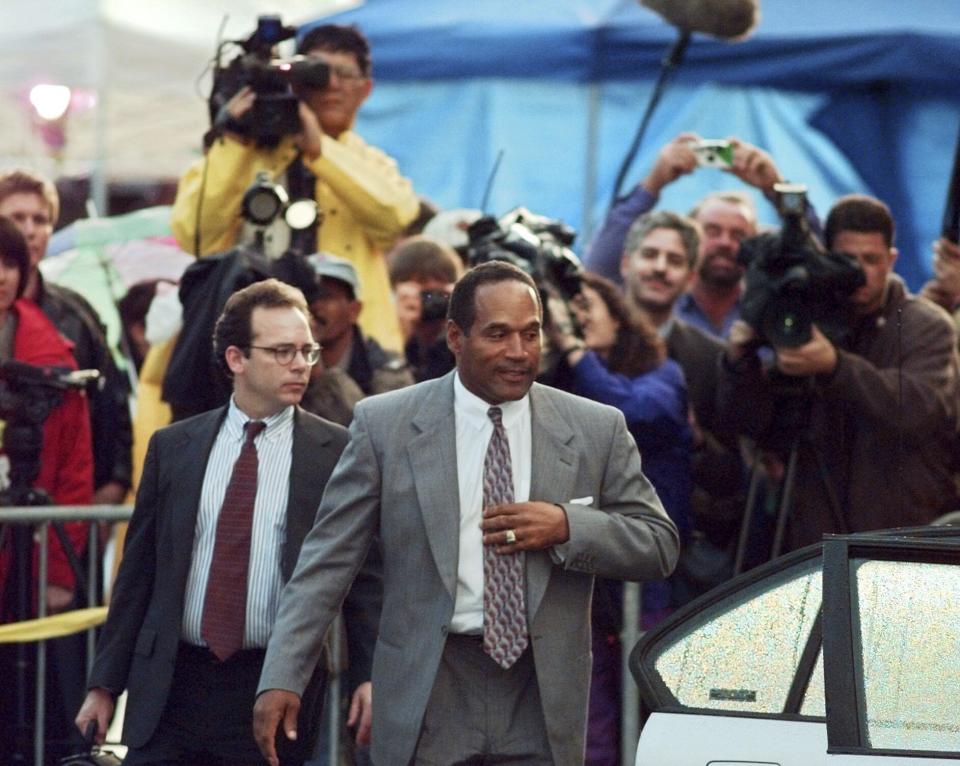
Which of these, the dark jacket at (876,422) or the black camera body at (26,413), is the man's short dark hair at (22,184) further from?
the dark jacket at (876,422)

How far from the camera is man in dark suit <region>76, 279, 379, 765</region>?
5.92 metres

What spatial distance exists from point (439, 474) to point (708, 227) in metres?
4.02

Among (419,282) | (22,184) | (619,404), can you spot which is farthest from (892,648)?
(22,184)

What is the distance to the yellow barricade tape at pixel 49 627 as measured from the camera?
23.7 feet

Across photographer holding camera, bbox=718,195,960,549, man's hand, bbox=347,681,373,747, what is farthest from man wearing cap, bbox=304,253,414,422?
man's hand, bbox=347,681,373,747

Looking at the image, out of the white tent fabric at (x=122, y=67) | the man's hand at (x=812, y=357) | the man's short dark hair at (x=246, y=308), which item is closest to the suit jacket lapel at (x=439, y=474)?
the man's short dark hair at (x=246, y=308)

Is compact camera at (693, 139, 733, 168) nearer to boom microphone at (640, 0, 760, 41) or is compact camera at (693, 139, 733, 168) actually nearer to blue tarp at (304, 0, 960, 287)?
boom microphone at (640, 0, 760, 41)

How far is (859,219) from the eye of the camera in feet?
25.9

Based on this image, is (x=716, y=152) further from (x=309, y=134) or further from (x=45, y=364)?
(x=45, y=364)

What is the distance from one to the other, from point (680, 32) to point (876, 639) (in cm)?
509

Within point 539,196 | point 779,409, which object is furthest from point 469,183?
point 779,409

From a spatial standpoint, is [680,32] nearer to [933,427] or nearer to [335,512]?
[933,427]

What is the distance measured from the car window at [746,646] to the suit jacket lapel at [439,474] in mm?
705

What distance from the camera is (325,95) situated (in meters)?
8.11
